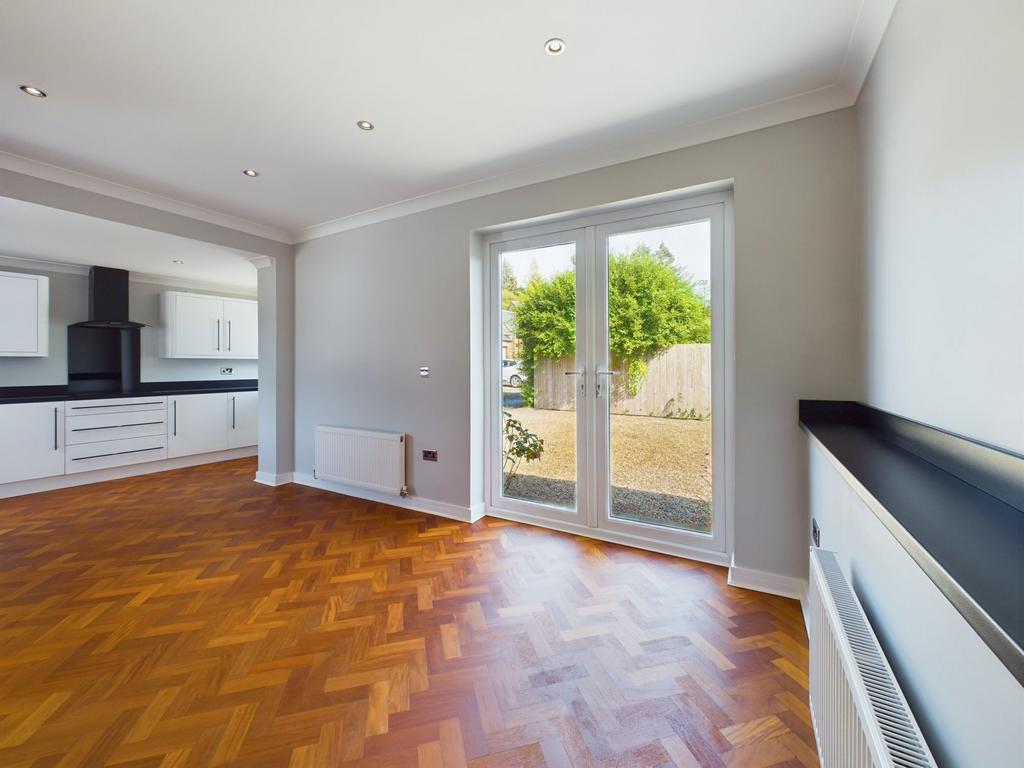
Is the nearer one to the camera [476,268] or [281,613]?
[281,613]

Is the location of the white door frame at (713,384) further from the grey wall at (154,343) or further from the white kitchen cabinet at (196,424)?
the grey wall at (154,343)

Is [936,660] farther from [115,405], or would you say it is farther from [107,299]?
[107,299]

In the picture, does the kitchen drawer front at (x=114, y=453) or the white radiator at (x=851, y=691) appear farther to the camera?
the kitchen drawer front at (x=114, y=453)

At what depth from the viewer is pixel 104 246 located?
13.4 feet

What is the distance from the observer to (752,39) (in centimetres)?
181

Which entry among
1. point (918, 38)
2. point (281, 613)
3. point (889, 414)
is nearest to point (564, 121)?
point (918, 38)

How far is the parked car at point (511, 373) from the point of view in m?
3.42

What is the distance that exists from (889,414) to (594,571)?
5.50 feet

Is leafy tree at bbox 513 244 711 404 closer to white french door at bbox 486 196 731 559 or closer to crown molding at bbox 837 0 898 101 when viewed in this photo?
white french door at bbox 486 196 731 559

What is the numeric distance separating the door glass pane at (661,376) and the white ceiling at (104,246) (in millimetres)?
3908

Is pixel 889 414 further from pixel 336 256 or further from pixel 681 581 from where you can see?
pixel 336 256

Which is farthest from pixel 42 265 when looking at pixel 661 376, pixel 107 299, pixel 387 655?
pixel 661 376

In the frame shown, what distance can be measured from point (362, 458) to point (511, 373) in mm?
1671

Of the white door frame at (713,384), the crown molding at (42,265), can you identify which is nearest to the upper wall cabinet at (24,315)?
the crown molding at (42,265)
